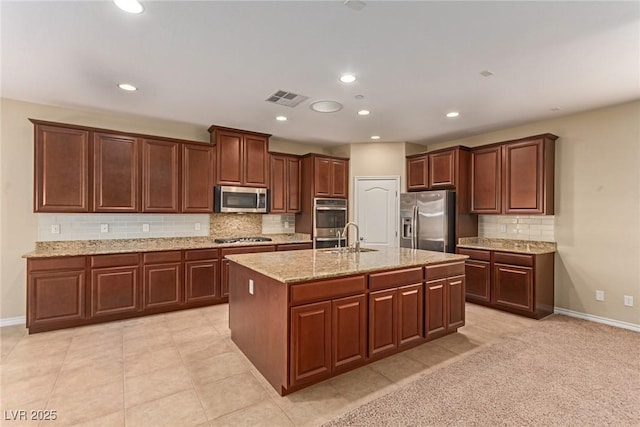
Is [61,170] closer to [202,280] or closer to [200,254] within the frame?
[200,254]

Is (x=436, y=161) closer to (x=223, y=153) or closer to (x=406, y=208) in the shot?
(x=406, y=208)

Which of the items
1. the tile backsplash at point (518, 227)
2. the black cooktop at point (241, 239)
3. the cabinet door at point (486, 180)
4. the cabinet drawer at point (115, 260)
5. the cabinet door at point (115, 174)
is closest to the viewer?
the cabinet drawer at point (115, 260)

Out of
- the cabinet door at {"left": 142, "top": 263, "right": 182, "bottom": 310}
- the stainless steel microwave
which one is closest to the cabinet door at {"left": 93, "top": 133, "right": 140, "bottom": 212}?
the cabinet door at {"left": 142, "top": 263, "right": 182, "bottom": 310}

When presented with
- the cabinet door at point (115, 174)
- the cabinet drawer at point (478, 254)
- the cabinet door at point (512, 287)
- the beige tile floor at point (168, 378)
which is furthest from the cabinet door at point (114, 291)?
the cabinet door at point (512, 287)

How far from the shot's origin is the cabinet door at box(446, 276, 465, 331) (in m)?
3.47

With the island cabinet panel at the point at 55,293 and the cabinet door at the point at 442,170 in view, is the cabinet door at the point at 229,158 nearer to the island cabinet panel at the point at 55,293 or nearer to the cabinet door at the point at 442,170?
the island cabinet panel at the point at 55,293

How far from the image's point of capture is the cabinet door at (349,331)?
8.46ft

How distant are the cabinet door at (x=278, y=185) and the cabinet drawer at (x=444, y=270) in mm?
3033

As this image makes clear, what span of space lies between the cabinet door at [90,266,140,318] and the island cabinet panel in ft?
0.38

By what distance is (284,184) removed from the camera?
569 centimetres

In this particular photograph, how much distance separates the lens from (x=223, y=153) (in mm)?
4902

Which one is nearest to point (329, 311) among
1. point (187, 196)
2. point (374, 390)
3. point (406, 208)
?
point (374, 390)

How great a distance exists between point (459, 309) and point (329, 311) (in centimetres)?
186

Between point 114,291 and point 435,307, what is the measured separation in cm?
381
